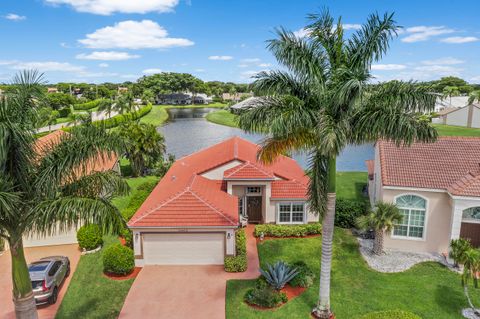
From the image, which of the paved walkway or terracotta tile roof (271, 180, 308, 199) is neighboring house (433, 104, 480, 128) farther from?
the paved walkway

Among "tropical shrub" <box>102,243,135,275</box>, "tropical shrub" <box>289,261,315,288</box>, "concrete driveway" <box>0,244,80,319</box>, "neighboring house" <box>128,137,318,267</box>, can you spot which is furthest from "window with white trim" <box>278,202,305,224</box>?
"concrete driveway" <box>0,244,80,319</box>

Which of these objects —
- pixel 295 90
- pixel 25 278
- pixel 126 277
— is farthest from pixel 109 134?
pixel 126 277

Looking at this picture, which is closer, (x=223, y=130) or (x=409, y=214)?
(x=409, y=214)

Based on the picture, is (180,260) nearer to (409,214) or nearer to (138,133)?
(409,214)

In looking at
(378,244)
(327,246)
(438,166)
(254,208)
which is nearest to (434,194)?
(438,166)

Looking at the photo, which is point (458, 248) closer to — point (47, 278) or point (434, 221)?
point (434, 221)

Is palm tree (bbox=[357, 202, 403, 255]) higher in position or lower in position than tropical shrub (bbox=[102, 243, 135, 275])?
higher
